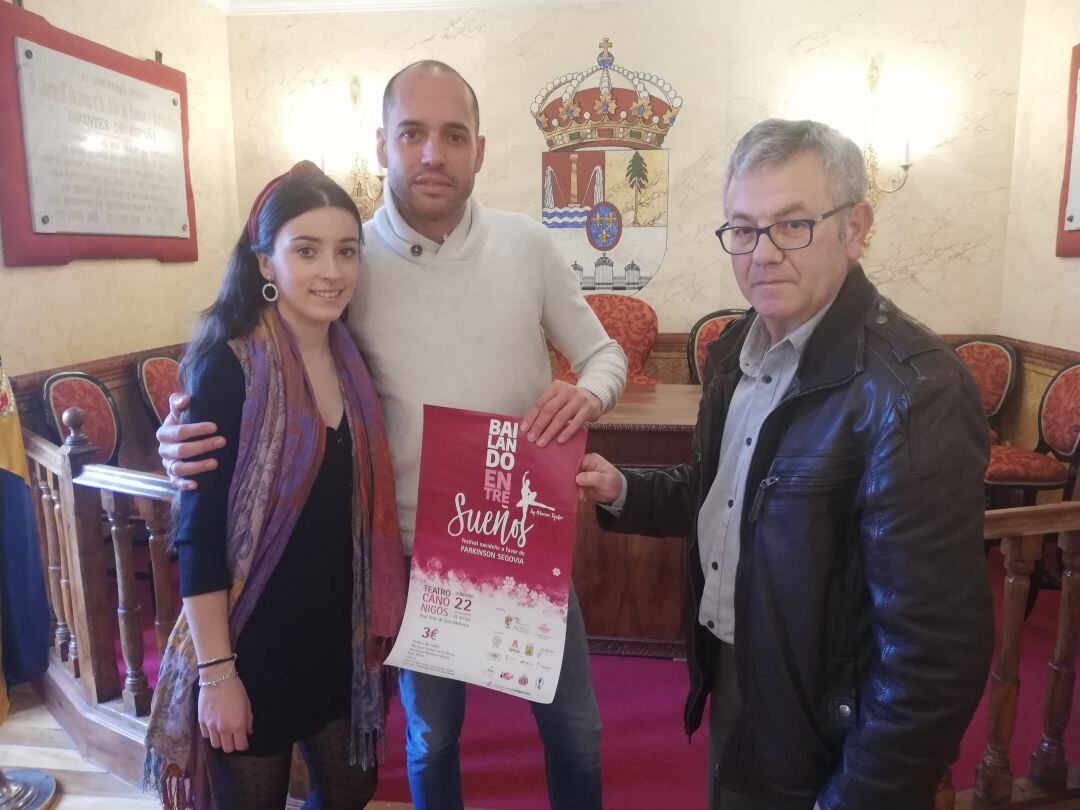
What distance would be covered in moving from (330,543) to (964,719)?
1.03m

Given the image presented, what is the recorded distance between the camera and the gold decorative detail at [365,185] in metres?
4.95

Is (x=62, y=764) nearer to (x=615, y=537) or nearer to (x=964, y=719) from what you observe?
(x=615, y=537)

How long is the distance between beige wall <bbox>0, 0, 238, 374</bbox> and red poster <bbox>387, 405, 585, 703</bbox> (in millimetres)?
2872

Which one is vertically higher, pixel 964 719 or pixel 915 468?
pixel 915 468

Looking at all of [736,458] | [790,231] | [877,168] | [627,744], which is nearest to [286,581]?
[736,458]

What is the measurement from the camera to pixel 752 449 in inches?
44.1

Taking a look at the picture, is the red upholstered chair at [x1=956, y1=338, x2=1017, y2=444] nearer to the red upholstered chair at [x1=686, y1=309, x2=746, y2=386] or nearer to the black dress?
the red upholstered chair at [x1=686, y1=309, x2=746, y2=386]

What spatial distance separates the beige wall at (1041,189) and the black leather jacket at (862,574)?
377 centimetres

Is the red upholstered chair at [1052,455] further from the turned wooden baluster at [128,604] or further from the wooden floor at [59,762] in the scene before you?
the turned wooden baluster at [128,604]

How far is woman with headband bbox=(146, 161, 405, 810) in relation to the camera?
4.03 ft

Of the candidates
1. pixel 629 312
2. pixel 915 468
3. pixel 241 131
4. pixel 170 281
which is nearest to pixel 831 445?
pixel 915 468

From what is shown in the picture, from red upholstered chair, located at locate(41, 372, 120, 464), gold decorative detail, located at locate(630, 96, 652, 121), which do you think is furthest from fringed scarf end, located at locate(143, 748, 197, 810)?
gold decorative detail, located at locate(630, 96, 652, 121)

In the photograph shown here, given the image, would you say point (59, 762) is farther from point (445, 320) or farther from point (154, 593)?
point (445, 320)

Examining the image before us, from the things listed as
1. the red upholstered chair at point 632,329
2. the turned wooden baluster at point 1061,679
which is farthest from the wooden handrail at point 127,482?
the red upholstered chair at point 632,329
